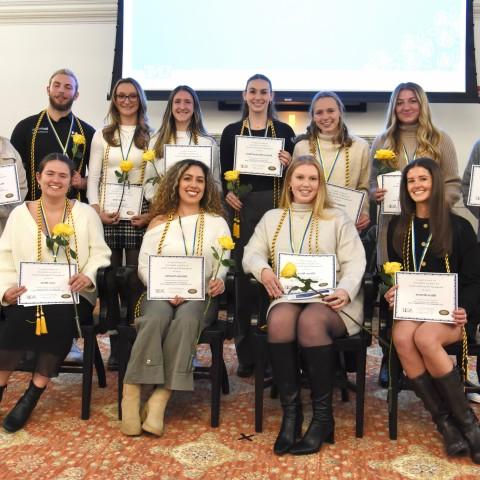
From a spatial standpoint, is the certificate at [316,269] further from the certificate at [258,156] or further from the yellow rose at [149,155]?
the yellow rose at [149,155]

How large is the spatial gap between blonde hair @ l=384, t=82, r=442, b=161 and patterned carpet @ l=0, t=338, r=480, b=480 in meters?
1.40

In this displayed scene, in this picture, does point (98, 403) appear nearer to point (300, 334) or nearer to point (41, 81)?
point (300, 334)

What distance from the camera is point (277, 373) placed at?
274 cm

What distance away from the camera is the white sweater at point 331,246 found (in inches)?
113

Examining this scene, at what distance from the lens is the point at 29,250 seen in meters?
3.06

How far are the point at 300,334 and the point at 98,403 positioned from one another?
46.1 inches

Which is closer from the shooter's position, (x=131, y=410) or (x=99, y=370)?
(x=131, y=410)

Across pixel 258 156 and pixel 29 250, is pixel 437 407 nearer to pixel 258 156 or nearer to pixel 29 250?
pixel 258 156

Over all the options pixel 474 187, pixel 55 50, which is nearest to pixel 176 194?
pixel 474 187

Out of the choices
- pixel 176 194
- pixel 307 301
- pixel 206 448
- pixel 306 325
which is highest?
pixel 176 194

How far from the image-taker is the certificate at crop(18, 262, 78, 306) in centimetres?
286

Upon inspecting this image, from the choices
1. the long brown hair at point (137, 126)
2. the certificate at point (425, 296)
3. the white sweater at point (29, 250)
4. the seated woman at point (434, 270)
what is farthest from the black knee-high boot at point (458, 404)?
the long brown hair at point (137, 126)

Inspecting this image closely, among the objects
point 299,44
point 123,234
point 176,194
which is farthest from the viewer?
point 299,44

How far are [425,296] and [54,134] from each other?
2550 mm
